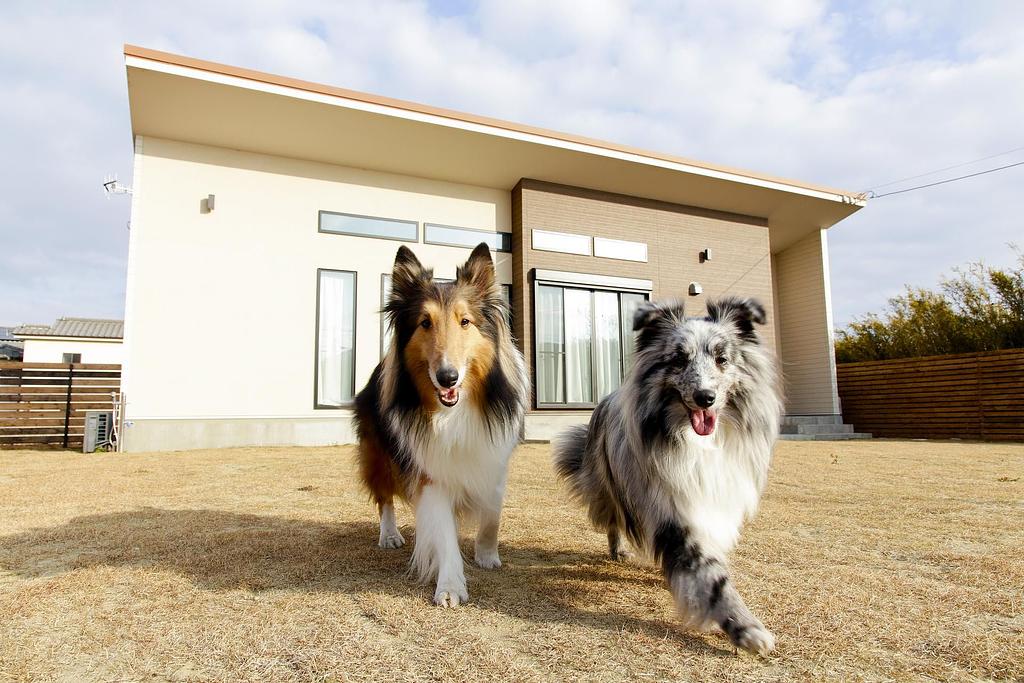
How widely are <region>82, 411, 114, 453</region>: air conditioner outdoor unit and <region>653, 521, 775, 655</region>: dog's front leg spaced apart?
968 centimetres

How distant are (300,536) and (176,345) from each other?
7162mm

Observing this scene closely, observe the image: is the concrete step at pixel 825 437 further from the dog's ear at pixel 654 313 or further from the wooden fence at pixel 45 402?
the wooden fence at pixel 45 402

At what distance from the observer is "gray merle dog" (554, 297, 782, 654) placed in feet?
7.72

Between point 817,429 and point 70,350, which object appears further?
point 70,350

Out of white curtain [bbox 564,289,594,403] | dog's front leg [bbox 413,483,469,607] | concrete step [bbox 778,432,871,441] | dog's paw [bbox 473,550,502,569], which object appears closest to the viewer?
dog's front leg [bbox 413,483,469,607]

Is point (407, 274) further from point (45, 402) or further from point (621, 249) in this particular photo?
point (45, 402)

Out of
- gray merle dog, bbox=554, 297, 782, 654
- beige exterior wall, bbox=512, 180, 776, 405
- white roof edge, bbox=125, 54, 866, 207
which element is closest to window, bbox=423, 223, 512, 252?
beige exterior wall, bbox=512, 180, 776, 405

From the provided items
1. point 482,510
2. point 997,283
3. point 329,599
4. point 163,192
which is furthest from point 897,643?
point 997,283

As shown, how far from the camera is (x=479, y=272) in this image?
123 inches

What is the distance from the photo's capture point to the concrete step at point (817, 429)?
13625 mm

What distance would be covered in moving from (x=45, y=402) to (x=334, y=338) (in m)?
5.67

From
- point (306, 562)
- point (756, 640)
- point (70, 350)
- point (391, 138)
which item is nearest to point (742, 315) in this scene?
point (756, 640)

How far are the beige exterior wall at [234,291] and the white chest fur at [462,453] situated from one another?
7.24 metres

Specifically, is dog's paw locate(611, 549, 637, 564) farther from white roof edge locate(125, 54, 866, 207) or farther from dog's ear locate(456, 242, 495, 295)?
white roof edge locate(125, 54, 866, 207)
